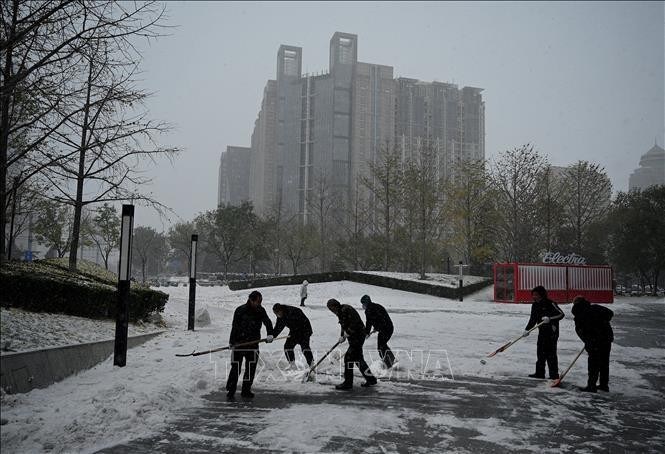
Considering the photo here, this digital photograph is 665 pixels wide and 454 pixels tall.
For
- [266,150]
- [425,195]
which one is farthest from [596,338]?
[266,150]

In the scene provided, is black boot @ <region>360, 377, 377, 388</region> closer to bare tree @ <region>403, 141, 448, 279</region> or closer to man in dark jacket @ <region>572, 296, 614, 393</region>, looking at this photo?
man in dark jacket @ <region>572, 296, 614, 393</region>

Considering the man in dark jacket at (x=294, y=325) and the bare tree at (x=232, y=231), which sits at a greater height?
the bare tree at (x=232, y=231)

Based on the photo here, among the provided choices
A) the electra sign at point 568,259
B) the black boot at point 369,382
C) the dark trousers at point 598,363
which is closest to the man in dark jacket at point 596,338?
the dark trousers at point 598,363

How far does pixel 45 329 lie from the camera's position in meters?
7.20

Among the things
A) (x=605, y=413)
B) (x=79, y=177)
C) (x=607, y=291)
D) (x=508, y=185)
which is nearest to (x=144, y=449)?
(x=605, y=413)

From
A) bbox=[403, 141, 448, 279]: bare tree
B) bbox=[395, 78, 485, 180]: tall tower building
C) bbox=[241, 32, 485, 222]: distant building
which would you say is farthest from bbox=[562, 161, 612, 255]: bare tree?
bbox=[395, 78, 485, 180]: tall tower building

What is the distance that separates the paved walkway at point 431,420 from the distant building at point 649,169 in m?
113

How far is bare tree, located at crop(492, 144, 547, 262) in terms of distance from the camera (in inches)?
1375

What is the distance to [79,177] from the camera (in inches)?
534

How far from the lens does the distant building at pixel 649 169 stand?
104m

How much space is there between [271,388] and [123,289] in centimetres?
313

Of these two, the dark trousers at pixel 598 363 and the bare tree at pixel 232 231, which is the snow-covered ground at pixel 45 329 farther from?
the bare tree at pixel 232 231

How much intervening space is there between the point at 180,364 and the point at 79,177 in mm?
7750

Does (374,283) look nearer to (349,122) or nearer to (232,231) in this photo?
(232,231)
